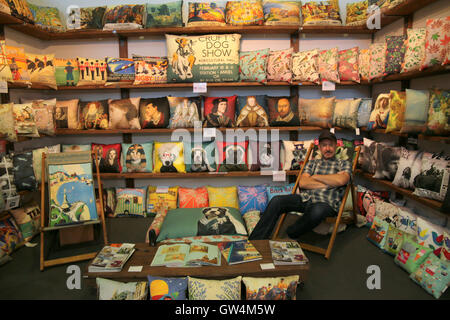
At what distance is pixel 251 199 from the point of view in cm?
389

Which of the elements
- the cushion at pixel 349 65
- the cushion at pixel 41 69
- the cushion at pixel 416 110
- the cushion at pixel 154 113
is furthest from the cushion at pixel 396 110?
the cushion at pixel 41 69

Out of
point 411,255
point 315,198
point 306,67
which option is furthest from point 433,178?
point 306,67

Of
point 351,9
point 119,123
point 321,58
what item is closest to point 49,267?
point 119,123

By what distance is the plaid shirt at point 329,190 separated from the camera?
3186 mm

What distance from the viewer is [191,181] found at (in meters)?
4.33

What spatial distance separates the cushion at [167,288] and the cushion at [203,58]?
2423 millimetres

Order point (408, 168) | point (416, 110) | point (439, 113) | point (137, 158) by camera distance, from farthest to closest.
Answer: point (137, 158) < point (408, 168) < point (416, 110) < point (439, 113)

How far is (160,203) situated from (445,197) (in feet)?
9.81

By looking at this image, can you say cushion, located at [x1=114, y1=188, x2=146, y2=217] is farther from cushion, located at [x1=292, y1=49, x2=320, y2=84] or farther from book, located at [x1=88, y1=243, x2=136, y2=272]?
cushion, located at [x1=292, y1=49, x2=320, y2=84]

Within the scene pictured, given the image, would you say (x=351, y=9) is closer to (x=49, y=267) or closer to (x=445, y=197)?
(x=445, y=197)

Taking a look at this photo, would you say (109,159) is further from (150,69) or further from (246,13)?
(246,13)

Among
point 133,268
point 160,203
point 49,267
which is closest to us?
point 133,268

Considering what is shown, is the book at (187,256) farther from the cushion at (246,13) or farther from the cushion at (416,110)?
the cushion at (246,13)

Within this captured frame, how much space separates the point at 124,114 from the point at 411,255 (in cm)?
335
